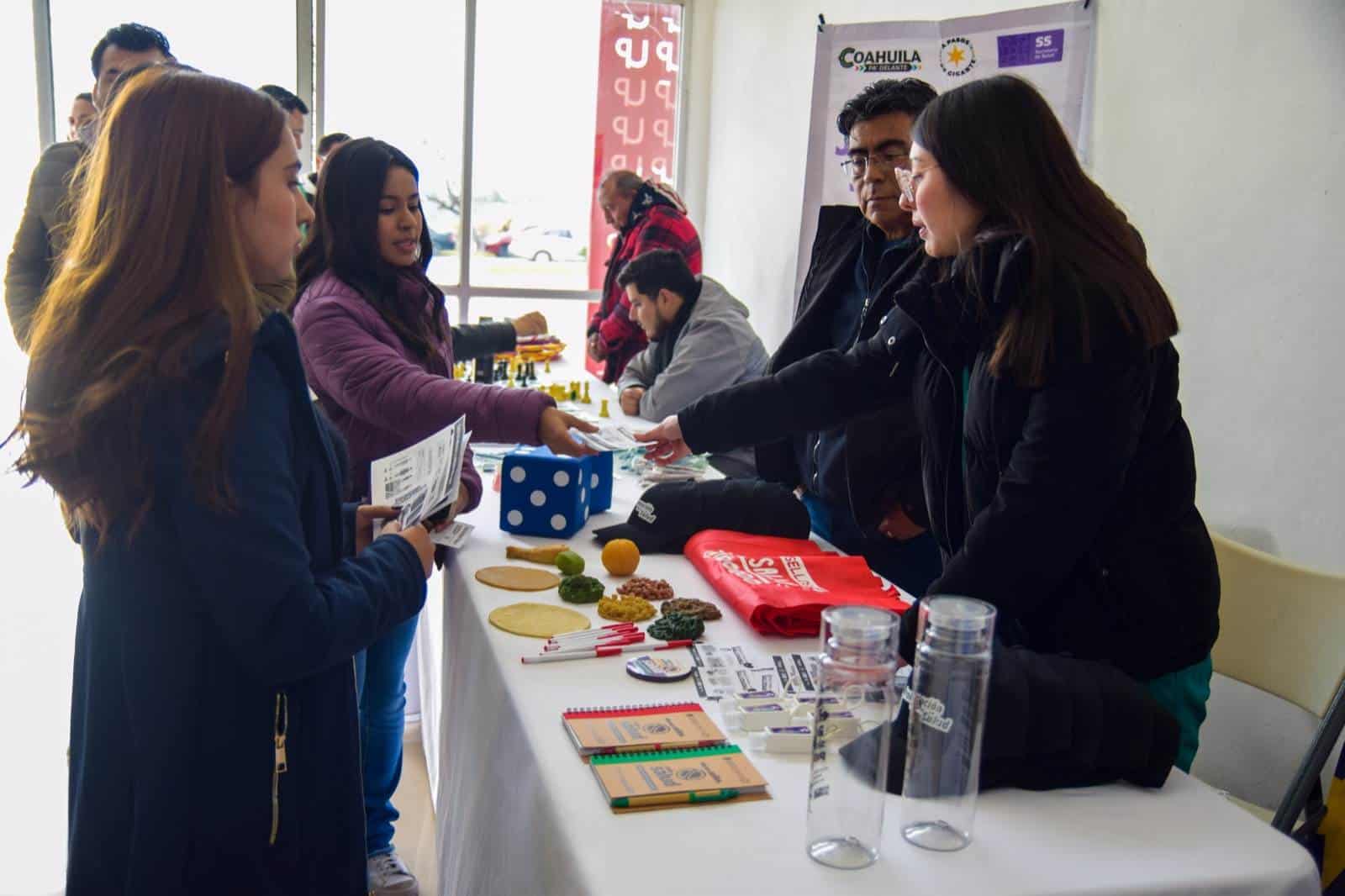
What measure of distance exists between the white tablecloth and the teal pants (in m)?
0.14

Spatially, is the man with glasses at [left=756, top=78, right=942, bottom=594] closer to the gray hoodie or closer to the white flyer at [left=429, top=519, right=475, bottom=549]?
the white flyer at [left=429, top=519, right=475, bottom=549]

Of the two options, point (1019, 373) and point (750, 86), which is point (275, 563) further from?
point (750, 86)

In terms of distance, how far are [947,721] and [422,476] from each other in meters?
0.94

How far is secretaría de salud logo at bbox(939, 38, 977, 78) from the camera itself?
3705 mm

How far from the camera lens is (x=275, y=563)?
1124 millimetres

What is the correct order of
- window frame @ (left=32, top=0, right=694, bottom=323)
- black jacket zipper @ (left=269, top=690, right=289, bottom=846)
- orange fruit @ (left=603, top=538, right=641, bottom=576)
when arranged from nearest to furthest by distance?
1. black jacket zipper @ (left=269, top=690, right=289, bottom=846)
2. orange fruit @ (left=603, top=538, right=641, bottom=576)
3. window frame @ (left=32, top=0, right=694, bottom=323)

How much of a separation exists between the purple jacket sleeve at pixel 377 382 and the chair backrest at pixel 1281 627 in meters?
1.44

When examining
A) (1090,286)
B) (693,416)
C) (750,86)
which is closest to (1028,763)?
(1090,286)

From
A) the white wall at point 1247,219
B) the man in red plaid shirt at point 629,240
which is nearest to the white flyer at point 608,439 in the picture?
the white wall at point 1247,219

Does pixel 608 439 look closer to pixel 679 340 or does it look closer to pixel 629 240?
pixel 679 340

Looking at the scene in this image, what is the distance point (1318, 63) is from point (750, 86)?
143 inches

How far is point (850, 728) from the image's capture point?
3.35ft

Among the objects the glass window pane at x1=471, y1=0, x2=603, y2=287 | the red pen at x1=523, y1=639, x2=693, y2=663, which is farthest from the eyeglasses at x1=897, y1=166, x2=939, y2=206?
the glass window pane at x1=471, y1=0, x2=603, y2=287

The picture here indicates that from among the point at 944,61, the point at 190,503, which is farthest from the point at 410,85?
the point at 190,503
